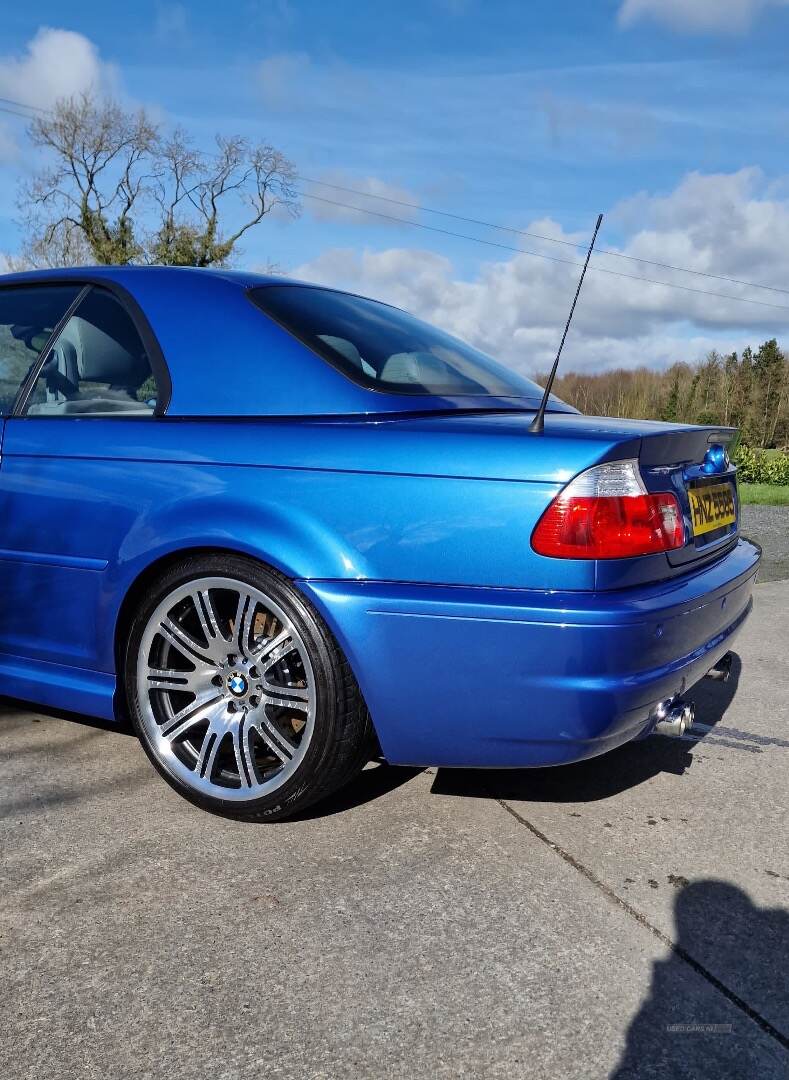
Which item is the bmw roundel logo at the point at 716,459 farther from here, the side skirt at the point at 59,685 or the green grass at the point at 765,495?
the green grass at the point at 765,495

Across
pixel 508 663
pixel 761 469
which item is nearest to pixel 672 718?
pixel 508 663

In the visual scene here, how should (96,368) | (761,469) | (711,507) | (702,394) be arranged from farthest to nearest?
(702,394), (761,469), (96,368), (711,507)

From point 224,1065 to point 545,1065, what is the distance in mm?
555

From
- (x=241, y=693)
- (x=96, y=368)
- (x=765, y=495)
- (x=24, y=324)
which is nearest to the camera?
(x=241, y=693)

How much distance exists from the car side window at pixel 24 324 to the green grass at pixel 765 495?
11616mm

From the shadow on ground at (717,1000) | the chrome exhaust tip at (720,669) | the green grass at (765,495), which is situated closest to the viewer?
the shadow on ground at (717,1000)

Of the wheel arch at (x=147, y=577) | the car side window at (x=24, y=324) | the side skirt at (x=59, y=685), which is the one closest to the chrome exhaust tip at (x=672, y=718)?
the wheel arch at (x=147, y=577)

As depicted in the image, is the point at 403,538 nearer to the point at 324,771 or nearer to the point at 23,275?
the point at 324,771

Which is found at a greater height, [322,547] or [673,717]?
[322,547]

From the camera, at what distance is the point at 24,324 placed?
125 inches

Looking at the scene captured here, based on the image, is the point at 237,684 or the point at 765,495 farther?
the point at 765,495

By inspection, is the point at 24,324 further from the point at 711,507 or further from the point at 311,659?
the point at 711,507

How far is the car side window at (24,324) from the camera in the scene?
3.05m

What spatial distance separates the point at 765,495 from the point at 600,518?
46.0 ft
